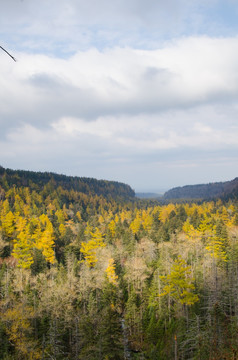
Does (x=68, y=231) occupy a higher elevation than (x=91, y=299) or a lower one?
higher

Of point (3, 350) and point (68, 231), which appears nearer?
point (3, 350)

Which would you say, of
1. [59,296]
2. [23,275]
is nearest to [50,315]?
[59,296]

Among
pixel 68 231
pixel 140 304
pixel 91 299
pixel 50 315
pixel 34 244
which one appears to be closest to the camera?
pixel 50 315

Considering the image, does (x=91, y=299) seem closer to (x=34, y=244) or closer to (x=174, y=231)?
(x=34, y=244)

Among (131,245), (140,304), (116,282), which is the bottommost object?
(140,304)

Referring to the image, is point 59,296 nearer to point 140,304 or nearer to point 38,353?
point 38,353

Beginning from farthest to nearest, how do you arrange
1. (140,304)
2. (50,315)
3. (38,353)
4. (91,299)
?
(140,304) < (91,299) < (50,315) < (38,353)

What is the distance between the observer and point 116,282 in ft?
132

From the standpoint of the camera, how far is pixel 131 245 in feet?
169

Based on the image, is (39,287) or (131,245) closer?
(39,287)

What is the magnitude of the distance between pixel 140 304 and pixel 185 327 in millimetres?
12209

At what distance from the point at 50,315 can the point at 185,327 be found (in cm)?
1722

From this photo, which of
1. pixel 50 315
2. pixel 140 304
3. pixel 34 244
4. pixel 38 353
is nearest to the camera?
pixel 38 353

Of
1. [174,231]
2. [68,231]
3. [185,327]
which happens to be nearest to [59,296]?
[185,327]
